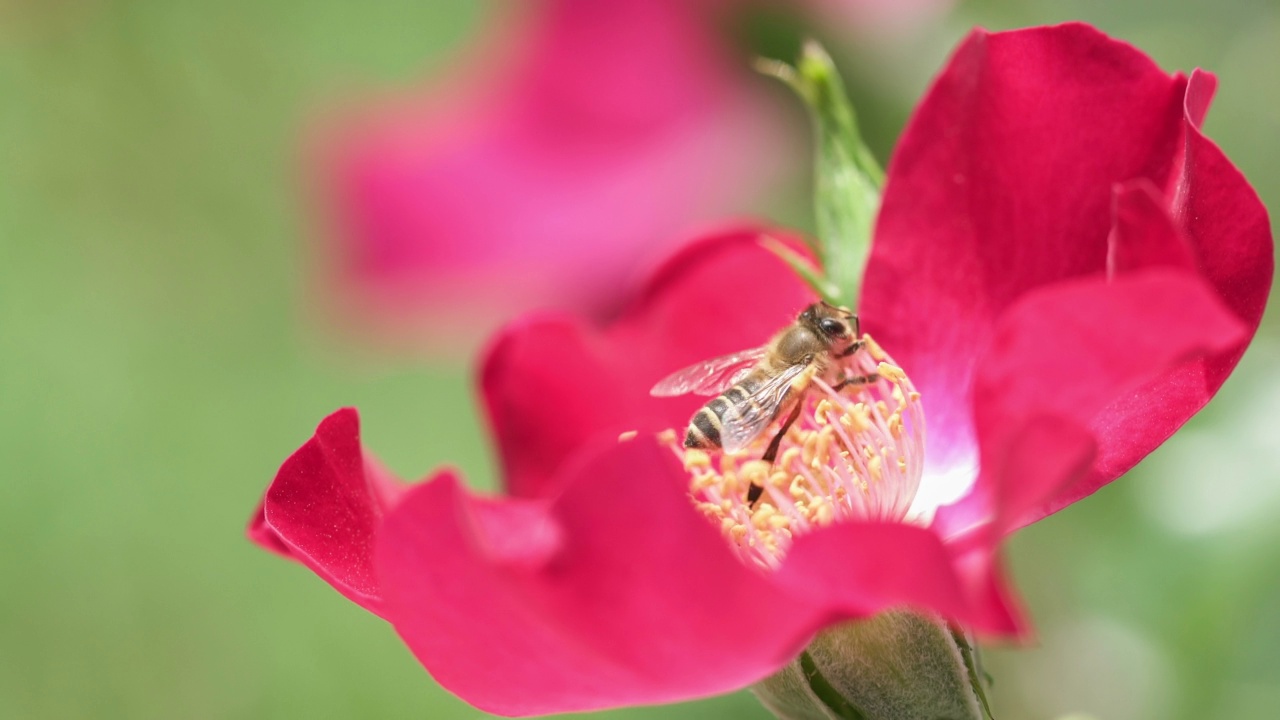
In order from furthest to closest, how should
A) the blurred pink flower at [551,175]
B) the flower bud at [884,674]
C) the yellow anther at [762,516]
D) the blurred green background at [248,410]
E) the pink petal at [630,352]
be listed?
the blurred pink flower at [551,175] < the blurred green background at [248,410] < the pink petal at [630,352] < the yellow anther at [762,516] < the flower bud at [884,674]

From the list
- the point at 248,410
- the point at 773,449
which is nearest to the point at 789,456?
the point at 773,449

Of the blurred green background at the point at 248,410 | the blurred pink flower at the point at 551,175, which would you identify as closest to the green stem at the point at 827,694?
the blurred green background at the point at 248,410

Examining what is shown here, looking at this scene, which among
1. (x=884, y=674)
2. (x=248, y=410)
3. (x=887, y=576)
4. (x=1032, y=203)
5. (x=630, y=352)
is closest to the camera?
(x=887, y=576)

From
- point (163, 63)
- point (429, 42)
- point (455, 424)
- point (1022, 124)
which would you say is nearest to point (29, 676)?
point (455, 424)

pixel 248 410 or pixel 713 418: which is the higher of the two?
pixel 713 418

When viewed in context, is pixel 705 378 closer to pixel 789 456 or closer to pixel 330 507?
pixel 789 456

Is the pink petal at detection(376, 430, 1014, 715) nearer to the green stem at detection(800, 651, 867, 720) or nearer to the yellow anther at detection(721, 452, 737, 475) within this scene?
the green stem at detection(800, 651, 867, 720)

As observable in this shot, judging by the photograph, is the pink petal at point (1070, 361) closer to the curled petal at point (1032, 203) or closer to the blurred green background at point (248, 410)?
the curled petal at point (1032, 203)
